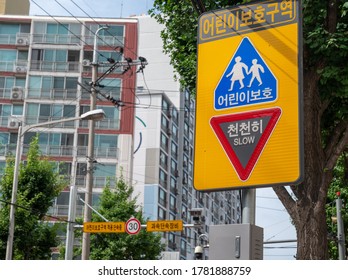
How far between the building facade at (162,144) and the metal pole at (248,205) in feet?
180

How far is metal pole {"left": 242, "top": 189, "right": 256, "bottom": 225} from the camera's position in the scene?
14.5ft

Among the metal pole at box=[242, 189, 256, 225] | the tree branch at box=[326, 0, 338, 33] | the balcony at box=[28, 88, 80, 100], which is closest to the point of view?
the metal pole at box=[242, 189, 256, 225]

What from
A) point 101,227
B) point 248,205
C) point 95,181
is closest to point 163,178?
point 95,181

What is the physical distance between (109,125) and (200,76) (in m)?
51.9

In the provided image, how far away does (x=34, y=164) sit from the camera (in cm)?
2780

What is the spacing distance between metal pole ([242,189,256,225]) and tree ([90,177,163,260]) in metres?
33.1

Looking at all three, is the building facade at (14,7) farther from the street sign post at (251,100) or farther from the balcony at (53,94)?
the street sign post at (251,100)

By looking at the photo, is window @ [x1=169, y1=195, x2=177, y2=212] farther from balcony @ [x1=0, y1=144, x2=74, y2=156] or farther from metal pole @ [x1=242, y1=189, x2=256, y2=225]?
metal pole @ [x1=242, y1=189, x2=256, y2=225]

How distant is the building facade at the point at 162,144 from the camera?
63.9 metres

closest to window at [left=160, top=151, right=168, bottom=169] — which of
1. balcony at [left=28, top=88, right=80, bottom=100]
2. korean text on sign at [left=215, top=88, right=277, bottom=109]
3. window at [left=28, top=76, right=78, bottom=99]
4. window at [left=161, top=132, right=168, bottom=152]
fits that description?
window at [left=161, top=132, right=168, bottom=152]

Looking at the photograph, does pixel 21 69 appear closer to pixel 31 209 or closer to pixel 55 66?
pixel 55 66

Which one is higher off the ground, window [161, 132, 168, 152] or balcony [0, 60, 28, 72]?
balcony [0, 60, 28, 72]
